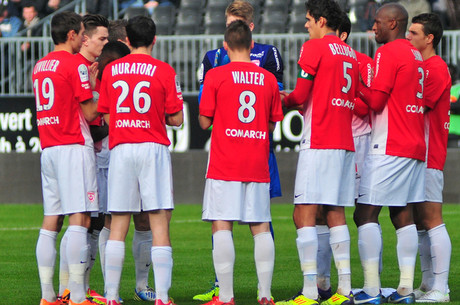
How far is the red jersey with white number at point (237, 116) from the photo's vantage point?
25.3 ft

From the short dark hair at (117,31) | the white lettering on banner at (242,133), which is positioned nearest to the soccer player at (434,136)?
the white lettering on banner at (242,133)

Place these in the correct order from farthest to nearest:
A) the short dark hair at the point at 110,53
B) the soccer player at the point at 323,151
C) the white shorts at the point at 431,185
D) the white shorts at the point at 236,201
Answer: the white shorts at the point at 431,185 < the short dark hair at the point at 110,53 < the soccer player at the point at 323,151 < the white shorts at the point at 236,201

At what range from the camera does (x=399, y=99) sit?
8.09 metres

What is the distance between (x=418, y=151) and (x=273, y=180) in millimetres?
1208

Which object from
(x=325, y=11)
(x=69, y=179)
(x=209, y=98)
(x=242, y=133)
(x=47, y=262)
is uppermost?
(x=325, y=11)

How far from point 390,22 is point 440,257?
1.81 m

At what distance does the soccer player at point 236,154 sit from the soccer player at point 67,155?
0.86 meters

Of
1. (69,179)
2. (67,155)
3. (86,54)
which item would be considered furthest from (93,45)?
(69,179)

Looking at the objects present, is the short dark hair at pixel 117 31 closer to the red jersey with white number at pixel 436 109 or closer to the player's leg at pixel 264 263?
the player's leg at pixel 264 263

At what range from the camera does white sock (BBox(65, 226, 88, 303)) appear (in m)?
7.77

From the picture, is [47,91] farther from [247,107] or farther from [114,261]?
[247,107]

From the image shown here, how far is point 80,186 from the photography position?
786cm

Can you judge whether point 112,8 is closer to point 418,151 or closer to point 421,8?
point 421,8

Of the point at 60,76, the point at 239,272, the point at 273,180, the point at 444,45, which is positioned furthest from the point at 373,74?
the point at 444,45
